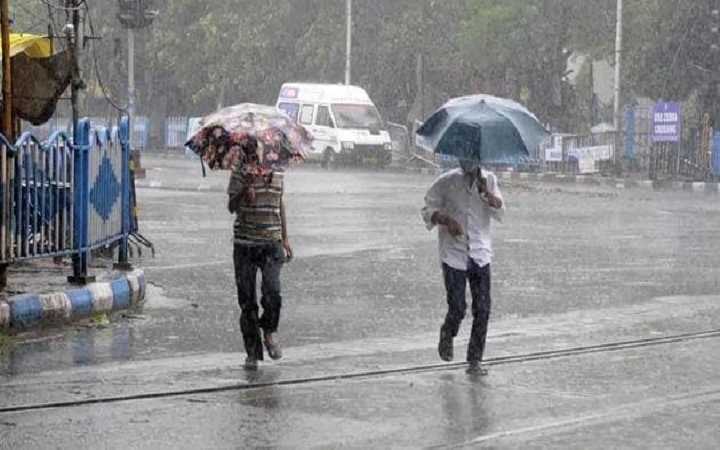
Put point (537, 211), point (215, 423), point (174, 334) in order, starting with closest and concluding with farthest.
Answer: point (215, 423), point (174, 334), point (537, 211)

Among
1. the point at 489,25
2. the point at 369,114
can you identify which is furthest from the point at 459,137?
the point at 489,25

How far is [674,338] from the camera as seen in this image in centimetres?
1254

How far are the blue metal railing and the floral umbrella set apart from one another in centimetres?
224

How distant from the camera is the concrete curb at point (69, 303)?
12008mm

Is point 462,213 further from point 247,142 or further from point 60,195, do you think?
point 60,195

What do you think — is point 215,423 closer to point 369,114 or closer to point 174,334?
point 174,334

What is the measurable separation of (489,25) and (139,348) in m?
44.6

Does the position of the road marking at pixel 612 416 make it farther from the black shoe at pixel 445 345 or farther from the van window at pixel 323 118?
the van window at pixel 323 118

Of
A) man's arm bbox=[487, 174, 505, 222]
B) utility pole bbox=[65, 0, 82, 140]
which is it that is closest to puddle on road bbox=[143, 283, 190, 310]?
utility pole bbox=[65, 0, 82, 140]

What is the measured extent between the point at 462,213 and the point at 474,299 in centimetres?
58

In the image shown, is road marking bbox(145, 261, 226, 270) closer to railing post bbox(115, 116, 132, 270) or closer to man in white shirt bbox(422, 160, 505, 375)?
railing post bbox(115, 116, 132, 270)

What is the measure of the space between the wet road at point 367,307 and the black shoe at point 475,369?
0.48 ft

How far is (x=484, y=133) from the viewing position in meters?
10.5

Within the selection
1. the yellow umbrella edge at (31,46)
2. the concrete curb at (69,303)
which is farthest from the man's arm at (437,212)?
the yellow umbrella edge at (31,46)
